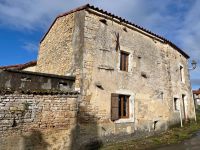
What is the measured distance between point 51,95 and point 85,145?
239 centimetres

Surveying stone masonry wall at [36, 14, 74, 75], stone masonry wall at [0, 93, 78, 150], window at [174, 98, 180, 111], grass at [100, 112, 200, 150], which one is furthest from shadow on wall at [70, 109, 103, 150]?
window at [174, 98, 180, 111]

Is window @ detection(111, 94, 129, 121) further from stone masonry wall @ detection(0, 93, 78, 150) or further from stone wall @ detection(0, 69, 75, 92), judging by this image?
stone wall @ detection(0, 69, 75, 92)

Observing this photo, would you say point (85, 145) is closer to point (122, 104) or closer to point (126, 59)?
point (122, 104)

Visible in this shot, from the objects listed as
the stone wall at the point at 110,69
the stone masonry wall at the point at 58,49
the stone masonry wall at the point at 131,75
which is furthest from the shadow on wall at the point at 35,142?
the stone masonry wall at the point at 58,49

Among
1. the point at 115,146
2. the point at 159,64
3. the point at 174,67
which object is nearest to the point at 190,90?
the point at 174,67

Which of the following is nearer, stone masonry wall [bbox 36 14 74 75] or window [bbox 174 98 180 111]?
stone masonry wall [bbox 36 14 74 75]

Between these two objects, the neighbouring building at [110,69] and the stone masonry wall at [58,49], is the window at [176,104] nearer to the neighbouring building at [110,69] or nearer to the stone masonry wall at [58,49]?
the neighbouring building at [110,69]

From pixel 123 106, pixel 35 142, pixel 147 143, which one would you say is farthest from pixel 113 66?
pixel 35 142

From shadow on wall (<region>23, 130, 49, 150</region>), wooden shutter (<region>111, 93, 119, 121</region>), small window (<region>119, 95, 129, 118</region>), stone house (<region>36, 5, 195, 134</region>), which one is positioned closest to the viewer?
shadow on wall (<region>23, 130, 49, 150</region>)

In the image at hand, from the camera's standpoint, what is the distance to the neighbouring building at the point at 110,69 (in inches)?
328

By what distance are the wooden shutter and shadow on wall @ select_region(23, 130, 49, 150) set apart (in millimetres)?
3216

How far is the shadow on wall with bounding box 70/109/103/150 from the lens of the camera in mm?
7598

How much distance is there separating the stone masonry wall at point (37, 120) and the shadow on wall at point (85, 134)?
0.63 feet

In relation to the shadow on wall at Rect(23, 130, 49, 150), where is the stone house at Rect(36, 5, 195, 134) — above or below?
above
